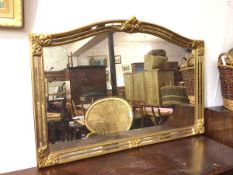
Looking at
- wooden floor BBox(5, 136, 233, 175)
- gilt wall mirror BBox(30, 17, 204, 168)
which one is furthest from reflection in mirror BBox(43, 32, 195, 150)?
wooden floor BBox(5, 136, 233, 175)

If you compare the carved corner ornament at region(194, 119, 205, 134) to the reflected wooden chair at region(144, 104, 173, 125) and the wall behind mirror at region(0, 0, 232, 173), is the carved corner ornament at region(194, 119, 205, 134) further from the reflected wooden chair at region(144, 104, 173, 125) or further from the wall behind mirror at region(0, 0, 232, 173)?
the wall behind mirror at region(0, 0, 232, 173)

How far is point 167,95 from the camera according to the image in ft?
4.21

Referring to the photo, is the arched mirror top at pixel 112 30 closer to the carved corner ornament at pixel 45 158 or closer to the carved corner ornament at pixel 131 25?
the carved corner ornament at pixel 131 25

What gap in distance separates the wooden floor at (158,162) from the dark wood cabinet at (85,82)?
0.29 metres

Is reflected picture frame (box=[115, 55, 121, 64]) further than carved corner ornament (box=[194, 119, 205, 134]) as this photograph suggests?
No

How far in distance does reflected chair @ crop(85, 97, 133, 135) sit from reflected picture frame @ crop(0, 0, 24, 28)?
0.47 m

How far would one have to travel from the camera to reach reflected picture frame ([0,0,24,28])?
2.97ft

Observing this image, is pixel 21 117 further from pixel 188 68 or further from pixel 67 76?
pixel 188 68

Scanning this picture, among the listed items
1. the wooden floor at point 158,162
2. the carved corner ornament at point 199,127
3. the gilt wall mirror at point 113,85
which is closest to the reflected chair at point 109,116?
the gilt wall mirror at point 113,85

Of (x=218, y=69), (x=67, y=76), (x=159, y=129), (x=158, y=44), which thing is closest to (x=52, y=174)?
(x=67, y=76)

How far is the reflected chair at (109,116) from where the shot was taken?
43.7 inches

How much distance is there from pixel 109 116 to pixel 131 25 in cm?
44

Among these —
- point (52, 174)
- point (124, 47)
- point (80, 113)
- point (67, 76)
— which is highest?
point (124, 47)

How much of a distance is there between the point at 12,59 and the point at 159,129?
0.78 metres
